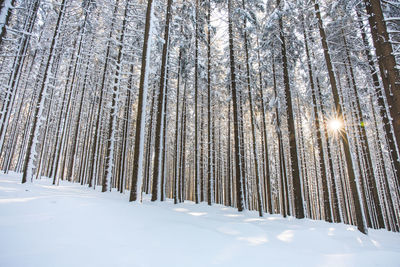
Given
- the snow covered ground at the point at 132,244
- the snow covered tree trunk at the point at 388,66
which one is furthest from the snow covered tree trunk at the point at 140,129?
the snow covered tree trunk at the point at 388,66

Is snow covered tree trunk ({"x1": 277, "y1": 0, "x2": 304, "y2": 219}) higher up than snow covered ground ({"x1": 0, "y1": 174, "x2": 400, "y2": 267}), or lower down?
higher up

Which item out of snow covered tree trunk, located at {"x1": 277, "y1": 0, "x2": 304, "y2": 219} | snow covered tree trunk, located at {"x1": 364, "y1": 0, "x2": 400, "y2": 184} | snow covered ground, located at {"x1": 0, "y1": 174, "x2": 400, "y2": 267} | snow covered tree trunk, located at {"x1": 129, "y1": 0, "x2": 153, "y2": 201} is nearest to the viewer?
snow covered ground, located at {"x1": 0, "y1": 174, "x2": 400, "y2": 267}

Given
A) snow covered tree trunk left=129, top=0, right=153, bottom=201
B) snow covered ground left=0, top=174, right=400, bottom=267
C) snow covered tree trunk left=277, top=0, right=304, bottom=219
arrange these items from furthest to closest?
1. snow covered tree trunk left=277, top=0, right=304, bottom=219
2. snow covered tree trunk left=129, top=0, right=153, bottom=201
3. snow covered ground left=0, top=174, right=400, bottom=267

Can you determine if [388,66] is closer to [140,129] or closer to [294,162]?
[294,162]

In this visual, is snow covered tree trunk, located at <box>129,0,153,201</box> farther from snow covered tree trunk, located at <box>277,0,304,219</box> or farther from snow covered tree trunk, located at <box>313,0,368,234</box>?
snow covered tree trunk, located at <box>313,0,368,234</box>

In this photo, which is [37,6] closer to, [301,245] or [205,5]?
[205,5]

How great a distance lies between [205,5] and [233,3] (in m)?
2.27

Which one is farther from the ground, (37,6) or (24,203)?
(37,6)

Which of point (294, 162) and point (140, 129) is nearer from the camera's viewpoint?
point (140, 129)

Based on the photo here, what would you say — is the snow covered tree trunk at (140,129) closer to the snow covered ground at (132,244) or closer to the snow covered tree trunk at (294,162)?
the snow covered ground at (132,244)

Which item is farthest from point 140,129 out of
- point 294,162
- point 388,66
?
point 388,66

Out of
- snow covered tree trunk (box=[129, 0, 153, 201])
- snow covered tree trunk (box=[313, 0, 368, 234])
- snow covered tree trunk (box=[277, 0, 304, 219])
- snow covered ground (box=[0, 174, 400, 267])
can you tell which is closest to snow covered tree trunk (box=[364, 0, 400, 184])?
snow covered tree trunk (box=[313, 0, 368, 234])

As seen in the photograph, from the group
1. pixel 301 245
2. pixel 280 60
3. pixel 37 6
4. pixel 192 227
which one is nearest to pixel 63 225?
pixel 192 227

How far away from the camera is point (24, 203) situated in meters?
4.94
